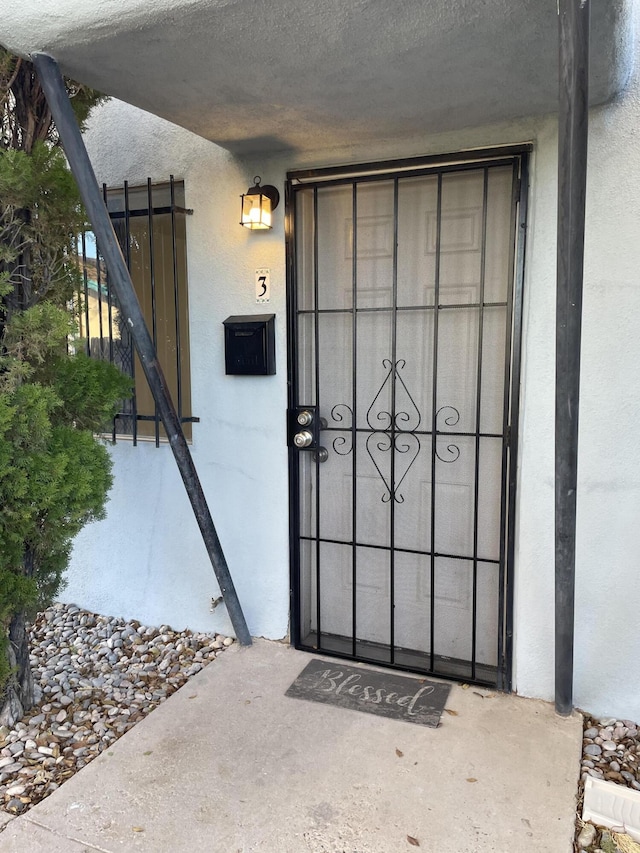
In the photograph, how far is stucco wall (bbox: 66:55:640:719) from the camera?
244cm

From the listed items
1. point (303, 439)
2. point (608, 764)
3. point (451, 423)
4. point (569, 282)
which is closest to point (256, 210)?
point (303, 439)

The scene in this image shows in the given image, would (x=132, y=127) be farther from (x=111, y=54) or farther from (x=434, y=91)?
(x=434, y=91)

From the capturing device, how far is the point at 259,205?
2.88 m

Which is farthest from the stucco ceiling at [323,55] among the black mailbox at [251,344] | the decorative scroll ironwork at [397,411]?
the decorative scroll ironwork at [397,411]


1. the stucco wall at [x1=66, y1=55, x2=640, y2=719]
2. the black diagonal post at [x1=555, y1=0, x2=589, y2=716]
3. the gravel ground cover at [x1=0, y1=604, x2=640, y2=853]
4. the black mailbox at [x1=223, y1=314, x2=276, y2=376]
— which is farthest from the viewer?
the black mailbox at [x1=223, y1=314, x2=276, y2=376]

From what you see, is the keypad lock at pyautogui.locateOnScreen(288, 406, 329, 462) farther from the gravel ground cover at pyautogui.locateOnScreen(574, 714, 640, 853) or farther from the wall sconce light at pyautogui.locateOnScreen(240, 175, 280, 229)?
the gravel ground cover at pyautogui.locateOnScreen(574, 714, 640, 853)

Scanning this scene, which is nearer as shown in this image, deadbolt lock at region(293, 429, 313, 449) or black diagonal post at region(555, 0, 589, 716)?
black diagonal post at region(555, 0, 589, 716)

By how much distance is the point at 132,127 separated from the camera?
10.8 feet

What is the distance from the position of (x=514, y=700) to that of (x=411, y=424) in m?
1.34

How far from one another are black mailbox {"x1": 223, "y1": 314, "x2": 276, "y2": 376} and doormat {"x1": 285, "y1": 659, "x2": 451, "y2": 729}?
1.52 meters

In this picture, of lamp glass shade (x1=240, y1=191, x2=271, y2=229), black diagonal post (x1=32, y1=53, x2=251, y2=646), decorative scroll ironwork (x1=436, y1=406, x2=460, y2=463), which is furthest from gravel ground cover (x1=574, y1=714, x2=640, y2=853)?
lamp glass shade (x1=240, y1=191, x2=271, y2=229)

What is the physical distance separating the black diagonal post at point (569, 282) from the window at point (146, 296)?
1.94 meters

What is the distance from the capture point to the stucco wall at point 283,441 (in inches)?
96.0

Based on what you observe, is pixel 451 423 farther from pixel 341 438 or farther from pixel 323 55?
pixel 323 55
